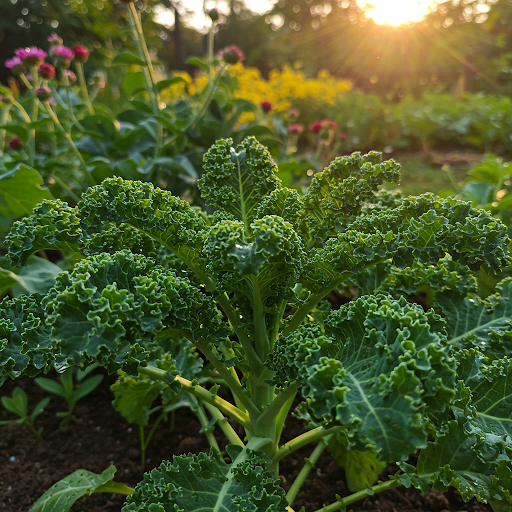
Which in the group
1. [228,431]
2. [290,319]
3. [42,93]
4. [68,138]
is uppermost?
[42,93]

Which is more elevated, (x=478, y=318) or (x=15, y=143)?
(x=15, y=143)

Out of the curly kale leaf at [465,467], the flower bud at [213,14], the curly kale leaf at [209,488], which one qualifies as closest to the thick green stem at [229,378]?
the curly kale leaf at [209,488]

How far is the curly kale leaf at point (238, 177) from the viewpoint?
58.4 inches

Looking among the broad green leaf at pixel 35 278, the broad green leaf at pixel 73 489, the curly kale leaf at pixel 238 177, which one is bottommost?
the broad green leaf at pixel 73 489

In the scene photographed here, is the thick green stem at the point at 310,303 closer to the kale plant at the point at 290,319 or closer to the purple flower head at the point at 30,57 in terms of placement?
the kale plant at the point at 290,319

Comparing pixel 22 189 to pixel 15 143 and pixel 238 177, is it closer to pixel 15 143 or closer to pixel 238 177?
pixel 15 143

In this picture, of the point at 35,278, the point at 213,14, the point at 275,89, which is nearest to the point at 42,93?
the point at 213,14

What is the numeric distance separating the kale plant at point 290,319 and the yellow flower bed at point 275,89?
4643 millimetres

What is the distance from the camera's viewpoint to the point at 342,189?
1342 millimetres

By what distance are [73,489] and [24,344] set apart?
0.63 metres

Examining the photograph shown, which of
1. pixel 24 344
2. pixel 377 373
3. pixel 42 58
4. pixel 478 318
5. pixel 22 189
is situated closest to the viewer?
pixel 377 373

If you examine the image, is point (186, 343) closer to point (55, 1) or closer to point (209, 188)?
point (209, 188)

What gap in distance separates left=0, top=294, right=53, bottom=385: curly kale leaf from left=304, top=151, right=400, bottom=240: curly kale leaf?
0.82 meters

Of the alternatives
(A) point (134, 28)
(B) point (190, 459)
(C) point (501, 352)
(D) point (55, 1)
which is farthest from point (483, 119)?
(D) point (55, 1)
